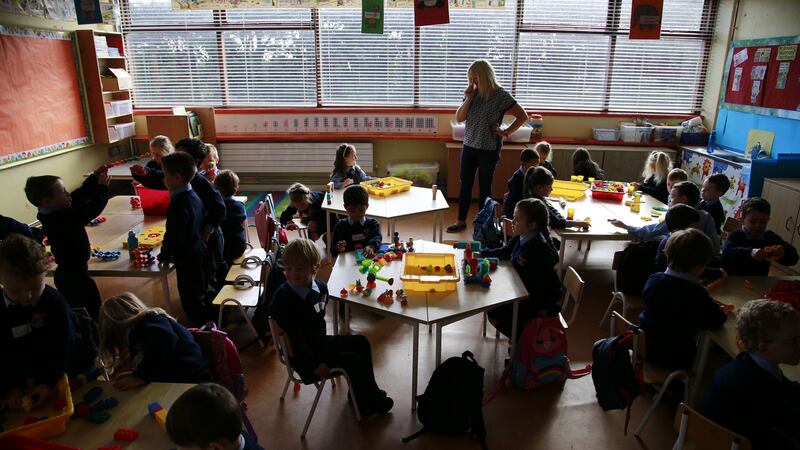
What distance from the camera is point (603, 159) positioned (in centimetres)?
684

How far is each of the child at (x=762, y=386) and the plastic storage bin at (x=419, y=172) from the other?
5244 millimetres

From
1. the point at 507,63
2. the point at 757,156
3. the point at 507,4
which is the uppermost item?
the point at 507,4

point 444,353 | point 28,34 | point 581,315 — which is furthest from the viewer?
point 28,34

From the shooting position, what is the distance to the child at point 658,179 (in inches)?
191

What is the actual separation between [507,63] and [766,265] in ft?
15.2

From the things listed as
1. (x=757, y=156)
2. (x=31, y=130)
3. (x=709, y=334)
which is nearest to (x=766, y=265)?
(x=709, y=334)

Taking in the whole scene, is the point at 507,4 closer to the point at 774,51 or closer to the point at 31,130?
the point at 774,51

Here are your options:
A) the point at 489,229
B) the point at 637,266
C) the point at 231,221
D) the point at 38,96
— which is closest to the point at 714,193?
the point at 637,266

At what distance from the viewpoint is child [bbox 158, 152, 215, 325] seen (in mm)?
3301

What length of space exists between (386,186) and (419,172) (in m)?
2.31

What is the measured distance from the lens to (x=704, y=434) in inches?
73.7

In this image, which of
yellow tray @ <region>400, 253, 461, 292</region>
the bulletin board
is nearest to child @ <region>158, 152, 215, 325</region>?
yellow tray @ <region>400, 253, 461, 292</region>

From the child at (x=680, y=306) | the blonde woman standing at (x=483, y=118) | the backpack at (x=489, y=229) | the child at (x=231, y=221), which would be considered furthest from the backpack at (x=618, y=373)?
the blonde woman standing at (x=483, y=118)

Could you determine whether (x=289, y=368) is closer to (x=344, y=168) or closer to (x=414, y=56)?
(x=344, y=168)
